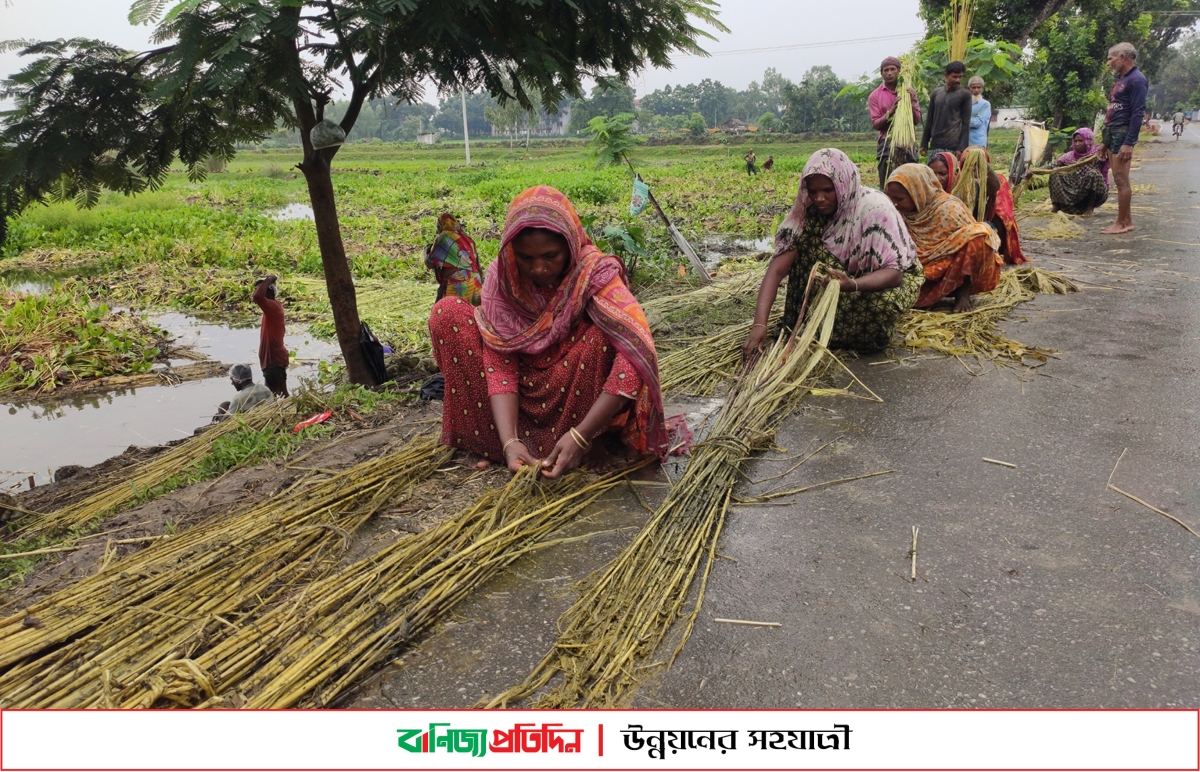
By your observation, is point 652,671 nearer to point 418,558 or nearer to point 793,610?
point 793,610

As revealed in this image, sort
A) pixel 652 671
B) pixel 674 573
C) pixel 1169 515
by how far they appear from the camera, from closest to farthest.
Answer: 1. pixel 652 671
2. pixel 674 573
3. pixel 1169 515

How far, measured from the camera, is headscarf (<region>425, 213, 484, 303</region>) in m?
4.55

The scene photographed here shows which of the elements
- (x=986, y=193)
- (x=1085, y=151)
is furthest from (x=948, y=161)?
(x=1085, y=151)

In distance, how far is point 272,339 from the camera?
526 cm

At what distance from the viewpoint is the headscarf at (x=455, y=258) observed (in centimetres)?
455

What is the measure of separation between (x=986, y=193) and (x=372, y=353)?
486 cm

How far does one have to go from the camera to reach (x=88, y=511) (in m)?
3.24

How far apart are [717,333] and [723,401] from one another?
44.8 inches

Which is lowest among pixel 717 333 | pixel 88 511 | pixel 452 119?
pixel 88 511

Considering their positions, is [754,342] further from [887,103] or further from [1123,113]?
[1123,113]

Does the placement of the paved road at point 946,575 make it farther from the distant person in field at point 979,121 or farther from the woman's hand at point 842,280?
the distant person in field at point 979,121

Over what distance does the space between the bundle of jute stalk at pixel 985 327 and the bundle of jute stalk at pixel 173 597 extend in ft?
10.4

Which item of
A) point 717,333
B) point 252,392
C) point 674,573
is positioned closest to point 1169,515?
point 674,573
